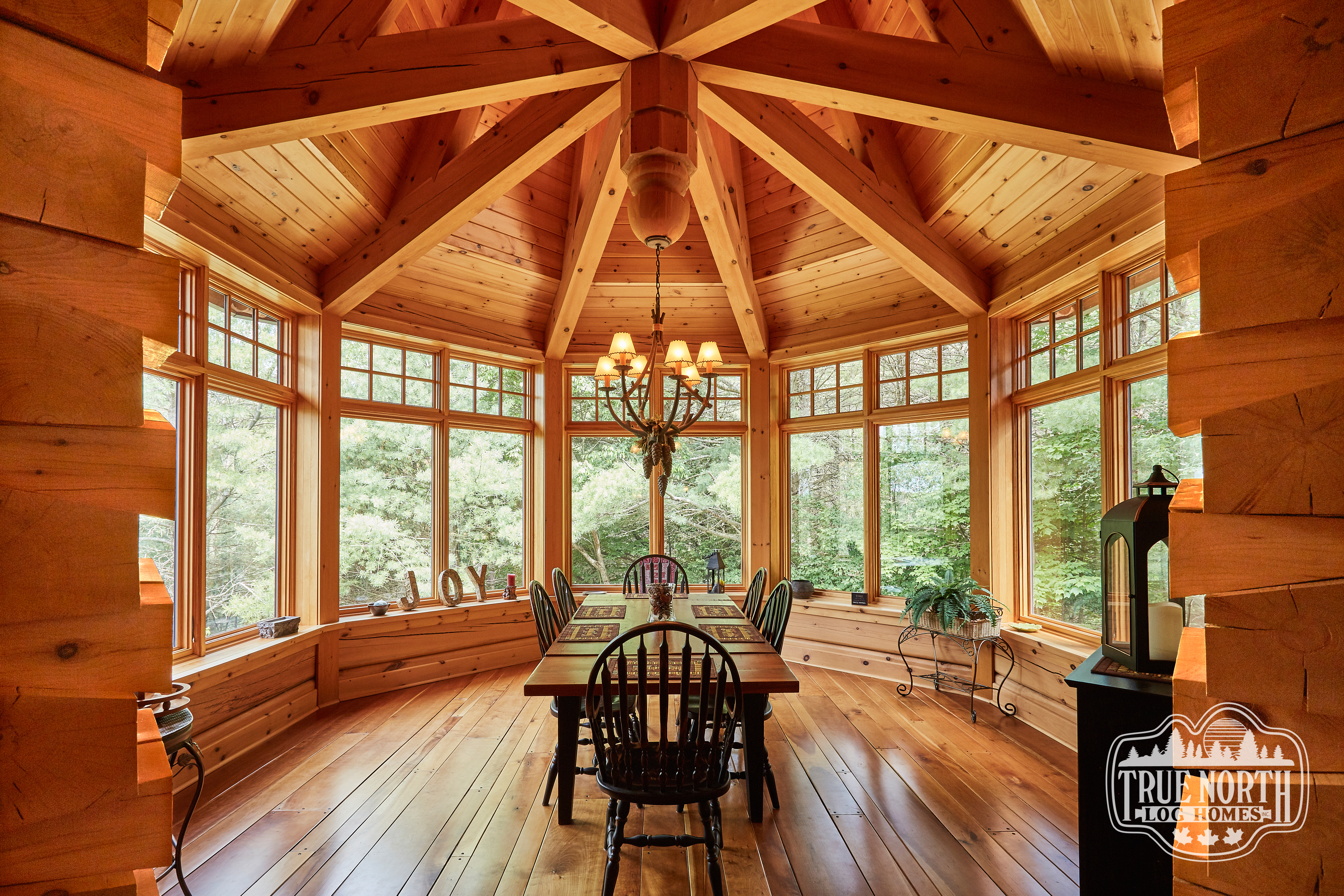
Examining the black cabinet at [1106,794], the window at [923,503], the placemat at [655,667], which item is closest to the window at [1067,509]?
the window at [923,503]

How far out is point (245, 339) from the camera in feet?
12.5

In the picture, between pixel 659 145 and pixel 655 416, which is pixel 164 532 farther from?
pixel 655 416

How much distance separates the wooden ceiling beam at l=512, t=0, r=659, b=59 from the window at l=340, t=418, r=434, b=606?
10.2ft

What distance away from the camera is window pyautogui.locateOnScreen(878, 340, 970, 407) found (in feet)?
15.8

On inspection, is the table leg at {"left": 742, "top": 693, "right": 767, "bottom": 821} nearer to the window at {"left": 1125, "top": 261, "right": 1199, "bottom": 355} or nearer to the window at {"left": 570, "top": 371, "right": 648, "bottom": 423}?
the window at {"left": 1125, "top": 261, "right": 1199, "bottom": 355}

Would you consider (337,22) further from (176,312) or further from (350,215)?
(176,312)

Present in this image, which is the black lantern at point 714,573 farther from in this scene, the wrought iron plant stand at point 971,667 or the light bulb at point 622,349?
the light bulb at point 622,349

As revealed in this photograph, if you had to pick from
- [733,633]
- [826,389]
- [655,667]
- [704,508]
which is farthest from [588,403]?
[655,667]

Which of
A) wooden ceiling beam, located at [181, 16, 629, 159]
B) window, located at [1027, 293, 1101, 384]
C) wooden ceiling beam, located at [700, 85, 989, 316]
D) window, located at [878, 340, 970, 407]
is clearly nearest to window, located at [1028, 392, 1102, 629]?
window, located at [1027, 293, 1101, 384]

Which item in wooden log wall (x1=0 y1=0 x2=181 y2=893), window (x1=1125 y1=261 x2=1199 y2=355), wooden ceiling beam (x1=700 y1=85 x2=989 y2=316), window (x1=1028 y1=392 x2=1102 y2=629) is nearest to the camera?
wooden log wall (x1=0 y1=0 x2=181 y2=893)

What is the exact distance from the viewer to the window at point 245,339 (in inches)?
140

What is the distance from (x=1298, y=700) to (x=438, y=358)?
5224 millimetres

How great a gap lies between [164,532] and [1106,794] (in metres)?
3.90

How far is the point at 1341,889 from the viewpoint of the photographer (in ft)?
2.31
